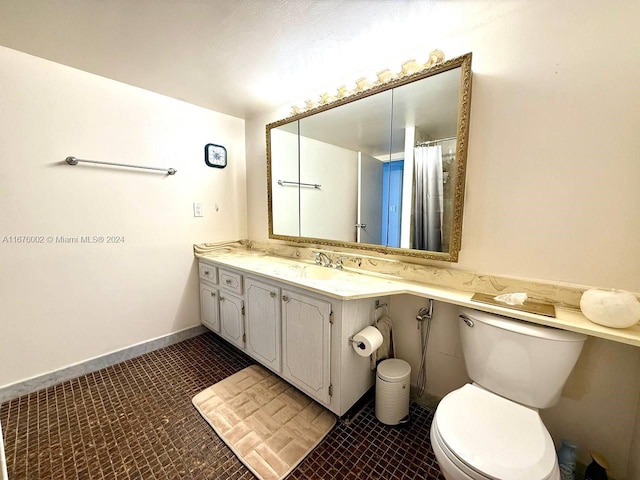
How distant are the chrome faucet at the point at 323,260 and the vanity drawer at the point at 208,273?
89 cm

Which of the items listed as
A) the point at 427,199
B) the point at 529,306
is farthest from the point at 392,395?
the point at 427,199

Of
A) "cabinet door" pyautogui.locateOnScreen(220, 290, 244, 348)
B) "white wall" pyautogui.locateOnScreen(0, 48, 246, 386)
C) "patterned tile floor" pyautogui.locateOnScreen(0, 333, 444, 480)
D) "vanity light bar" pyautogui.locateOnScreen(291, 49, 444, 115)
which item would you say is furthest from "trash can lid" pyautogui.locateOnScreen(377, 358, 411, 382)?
"white wall" pyautogui.locateOnScreen(0, 48, 246, 386)

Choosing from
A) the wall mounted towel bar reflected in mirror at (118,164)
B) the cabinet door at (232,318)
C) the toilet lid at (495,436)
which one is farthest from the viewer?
the cabinet door at (232,318)

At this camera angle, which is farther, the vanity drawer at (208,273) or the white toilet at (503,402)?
the vanity drawer at (208,273)

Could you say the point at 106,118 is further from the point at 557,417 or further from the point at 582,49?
the point at 557,417

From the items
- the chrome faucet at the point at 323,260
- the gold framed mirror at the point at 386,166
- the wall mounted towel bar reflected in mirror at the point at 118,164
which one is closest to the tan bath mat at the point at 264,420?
the chrome faucet at the point at 323,260

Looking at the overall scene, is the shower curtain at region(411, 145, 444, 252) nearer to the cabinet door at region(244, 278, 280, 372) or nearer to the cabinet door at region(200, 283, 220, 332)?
the cabinet door at region(244, 278, 280, 372)

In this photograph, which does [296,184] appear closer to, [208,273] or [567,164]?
[208,273]

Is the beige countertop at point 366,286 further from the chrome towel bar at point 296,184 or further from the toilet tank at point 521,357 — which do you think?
the chrome towel bar at point 296,184

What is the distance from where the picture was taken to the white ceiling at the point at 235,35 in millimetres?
1191

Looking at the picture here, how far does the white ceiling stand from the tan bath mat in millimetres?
2132

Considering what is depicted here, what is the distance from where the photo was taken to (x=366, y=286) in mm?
1442

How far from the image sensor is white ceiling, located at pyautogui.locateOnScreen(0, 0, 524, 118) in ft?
3.91

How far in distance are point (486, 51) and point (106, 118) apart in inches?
94.9
